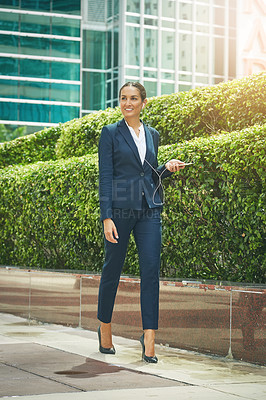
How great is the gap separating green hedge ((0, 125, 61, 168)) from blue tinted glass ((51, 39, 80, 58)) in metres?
49.2

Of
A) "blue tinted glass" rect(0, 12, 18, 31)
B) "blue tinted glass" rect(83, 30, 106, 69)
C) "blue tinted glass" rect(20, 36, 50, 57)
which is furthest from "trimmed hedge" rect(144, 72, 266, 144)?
"blue tinted glass" rect(83, 30, 106, 69)

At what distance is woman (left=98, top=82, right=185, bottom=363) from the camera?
5.62 m

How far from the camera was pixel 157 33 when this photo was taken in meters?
Result: 61.5

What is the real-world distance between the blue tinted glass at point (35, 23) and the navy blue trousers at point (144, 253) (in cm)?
5732

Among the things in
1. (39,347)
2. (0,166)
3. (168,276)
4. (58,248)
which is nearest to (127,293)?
(168,276)

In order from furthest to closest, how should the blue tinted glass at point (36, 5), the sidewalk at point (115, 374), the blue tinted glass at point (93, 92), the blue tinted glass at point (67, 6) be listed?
the blue tinted glass at point (67, 6) → the blue tinted glass at point (93, 92) → the blue tinted glass at point (36, 5) → the sidewalk at point (115, 374)

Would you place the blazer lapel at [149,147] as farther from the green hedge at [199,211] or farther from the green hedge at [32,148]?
the green hedge at [32,148]

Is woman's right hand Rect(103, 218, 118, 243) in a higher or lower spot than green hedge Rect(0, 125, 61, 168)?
lower

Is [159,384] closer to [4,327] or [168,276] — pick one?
[168,276]

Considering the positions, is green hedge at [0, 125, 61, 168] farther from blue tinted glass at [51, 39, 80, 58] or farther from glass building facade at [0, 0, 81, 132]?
blue tinted glass at [51, 39, 80, 58]

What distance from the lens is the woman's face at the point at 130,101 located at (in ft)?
19.1

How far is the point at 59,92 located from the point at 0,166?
48.1m

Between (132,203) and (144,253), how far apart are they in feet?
1.38

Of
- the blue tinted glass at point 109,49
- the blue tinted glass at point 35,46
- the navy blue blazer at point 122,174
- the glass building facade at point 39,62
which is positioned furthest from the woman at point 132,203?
the blue tinted glass at point 109,49
